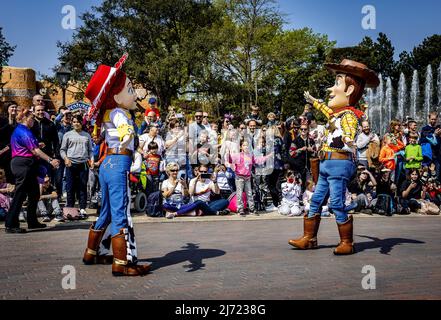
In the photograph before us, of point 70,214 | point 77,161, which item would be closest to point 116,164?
point 70,214

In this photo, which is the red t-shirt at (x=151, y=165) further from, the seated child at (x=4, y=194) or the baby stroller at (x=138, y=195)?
the seated child at (x=4, y=194)

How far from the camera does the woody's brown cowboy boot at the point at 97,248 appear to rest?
5.92m

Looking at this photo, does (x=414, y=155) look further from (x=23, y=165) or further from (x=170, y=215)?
(x=23, y=165)

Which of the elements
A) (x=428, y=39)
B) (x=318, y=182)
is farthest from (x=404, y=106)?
(x=318, y=182)

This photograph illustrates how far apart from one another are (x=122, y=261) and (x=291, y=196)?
22.2 ft

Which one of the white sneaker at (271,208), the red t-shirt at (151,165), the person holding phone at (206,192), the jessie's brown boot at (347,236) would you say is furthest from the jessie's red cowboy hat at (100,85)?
the white sneaker at (271,208)

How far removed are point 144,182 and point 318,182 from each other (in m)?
5.40

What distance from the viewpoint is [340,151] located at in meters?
6.75

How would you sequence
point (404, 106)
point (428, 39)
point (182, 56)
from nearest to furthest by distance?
point (182, 56)
point (404, 106)
point (428, 39)

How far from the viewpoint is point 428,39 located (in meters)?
75.8

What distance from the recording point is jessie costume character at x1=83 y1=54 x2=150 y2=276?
5.46m

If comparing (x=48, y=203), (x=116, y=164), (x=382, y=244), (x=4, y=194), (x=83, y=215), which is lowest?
(x=382, y=244)

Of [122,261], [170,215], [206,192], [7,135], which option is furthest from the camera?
[206,192]
